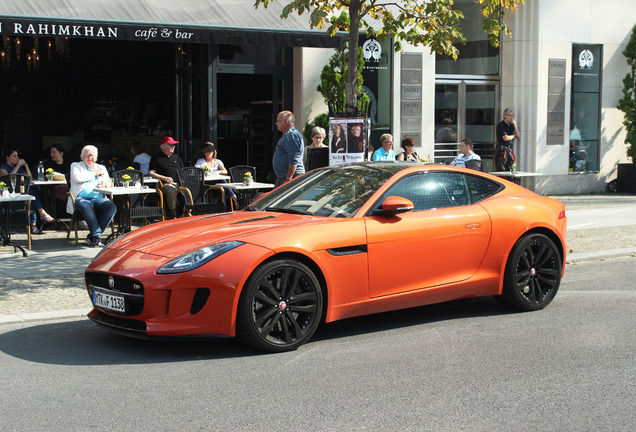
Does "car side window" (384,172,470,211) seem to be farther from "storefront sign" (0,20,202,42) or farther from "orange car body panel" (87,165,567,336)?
"storefront sign" (0,20,202,42)

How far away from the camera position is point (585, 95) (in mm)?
20344

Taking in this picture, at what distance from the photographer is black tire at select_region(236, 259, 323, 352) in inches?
241

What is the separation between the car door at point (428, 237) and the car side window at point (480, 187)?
0.08 m

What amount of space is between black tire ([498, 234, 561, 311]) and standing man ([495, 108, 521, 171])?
34.3ft

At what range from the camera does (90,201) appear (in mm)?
11789

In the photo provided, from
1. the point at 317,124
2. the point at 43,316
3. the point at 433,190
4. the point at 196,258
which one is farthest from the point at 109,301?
the point at 317,124

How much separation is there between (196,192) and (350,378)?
26.8ft

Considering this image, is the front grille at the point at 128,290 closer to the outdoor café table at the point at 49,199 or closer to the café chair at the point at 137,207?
the café chair at the point at 137,207

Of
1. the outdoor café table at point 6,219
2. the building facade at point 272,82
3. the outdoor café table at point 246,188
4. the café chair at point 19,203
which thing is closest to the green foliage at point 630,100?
the building facade at point 272,82

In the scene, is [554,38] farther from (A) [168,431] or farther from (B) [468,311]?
(A) [168,431]

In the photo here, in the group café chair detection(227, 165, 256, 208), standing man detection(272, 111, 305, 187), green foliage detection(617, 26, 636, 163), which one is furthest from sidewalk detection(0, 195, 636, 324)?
green foliage detection(617, 26, 636, 163)

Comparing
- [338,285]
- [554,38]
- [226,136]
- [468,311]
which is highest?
[554,38]

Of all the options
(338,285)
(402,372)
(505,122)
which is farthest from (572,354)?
(505,122)

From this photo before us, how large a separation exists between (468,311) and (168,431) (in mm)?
4087
